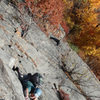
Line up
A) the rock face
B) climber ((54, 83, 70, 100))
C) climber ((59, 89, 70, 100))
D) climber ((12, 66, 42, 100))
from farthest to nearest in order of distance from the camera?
climber ((59, 89, 70, 100))
climber ((54, 83, 70, 100))
climber ((12, 66, 42, 100))
the rock face

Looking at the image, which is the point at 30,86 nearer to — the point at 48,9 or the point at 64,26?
the point at 48,9

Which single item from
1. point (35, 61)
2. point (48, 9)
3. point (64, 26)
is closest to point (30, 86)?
point (35, 61)

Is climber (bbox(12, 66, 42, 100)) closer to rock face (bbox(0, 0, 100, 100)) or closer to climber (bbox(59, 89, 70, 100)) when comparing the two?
rock face (bbox(0, 0, 100, 100))

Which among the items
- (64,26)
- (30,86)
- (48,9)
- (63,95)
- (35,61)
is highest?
(64,26)

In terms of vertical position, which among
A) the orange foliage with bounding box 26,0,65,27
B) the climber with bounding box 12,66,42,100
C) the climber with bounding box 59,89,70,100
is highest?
the orange foliage with bounding box 26,0,65,27

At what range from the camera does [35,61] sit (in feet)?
24.3

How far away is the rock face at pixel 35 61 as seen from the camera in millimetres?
4746

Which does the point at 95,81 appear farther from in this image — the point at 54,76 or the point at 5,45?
the point at 5,45

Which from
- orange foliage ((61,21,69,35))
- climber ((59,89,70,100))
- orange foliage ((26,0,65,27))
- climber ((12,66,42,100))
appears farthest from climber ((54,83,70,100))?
orange foliage ((61,21,69,35))

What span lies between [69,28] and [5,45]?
44.1 ft

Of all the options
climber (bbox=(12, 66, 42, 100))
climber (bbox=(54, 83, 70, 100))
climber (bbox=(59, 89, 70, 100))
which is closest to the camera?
climber (bbox=(12, 66, 42, 100))

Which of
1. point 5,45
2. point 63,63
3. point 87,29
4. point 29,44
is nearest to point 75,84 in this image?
point 63,63

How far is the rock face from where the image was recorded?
4746mm

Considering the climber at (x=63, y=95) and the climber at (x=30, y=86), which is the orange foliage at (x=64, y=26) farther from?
the climber at (x=30, y=86)
